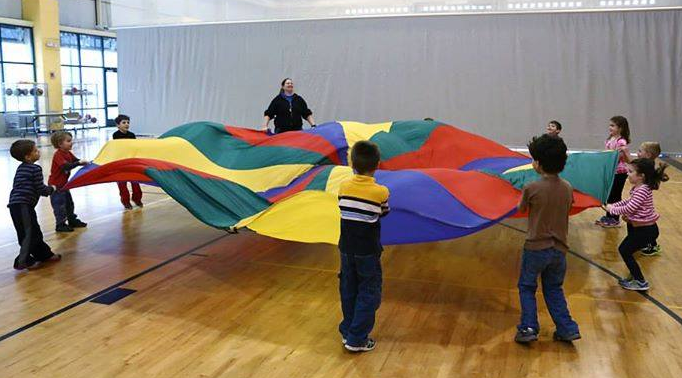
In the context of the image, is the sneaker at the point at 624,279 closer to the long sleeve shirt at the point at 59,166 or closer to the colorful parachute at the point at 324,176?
the colorful parachute at the point at 324,176

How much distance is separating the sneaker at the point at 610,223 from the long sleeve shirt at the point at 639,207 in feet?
5.13

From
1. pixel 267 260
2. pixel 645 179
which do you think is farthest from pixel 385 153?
pixel 645 179

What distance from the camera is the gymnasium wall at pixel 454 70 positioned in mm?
9273

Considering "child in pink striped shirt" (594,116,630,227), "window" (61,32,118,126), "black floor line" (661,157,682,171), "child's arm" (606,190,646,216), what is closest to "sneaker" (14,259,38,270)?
"child's arm" (606,190,646,216)

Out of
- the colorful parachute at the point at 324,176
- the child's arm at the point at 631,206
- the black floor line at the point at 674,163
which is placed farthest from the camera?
the black floor line at the point at 674,163

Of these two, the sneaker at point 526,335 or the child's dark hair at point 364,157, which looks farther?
the sneaker at point 526,335

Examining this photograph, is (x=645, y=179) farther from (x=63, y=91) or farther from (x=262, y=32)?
(x=63, y=91)

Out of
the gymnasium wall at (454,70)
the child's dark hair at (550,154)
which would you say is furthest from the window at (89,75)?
the child's dark hair at (550,154)

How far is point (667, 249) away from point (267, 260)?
2.71 meters

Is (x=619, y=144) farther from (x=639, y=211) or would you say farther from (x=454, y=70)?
(x=454, y=70)

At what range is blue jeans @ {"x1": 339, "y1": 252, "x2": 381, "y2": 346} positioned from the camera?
242cm

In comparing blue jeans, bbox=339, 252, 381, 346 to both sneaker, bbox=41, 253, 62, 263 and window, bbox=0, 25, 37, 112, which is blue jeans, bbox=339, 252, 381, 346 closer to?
sneaker, bbox=41, 253, 62, 263

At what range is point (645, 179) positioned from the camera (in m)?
Result: 3.20

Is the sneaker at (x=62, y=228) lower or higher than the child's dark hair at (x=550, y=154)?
lower
